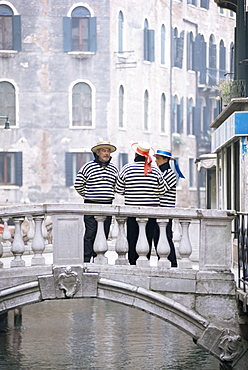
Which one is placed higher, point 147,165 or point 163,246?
point 147,165

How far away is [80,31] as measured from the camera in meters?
37.4

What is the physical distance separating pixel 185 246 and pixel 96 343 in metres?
6.04

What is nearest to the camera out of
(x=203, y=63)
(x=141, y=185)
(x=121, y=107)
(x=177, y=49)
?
(x=141, y=185)

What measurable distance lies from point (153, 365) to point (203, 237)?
410 cm

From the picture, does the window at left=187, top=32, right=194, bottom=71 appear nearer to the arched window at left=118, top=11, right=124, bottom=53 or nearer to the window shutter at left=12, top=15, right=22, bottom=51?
the arched window at left=118, top=11, right=124, bottom=53

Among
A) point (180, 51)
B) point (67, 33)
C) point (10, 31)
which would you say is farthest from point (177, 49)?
point (10, 31)

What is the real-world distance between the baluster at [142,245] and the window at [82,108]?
1072 inches

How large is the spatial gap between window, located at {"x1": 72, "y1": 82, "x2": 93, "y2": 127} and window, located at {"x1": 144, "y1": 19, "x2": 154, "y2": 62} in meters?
3.22

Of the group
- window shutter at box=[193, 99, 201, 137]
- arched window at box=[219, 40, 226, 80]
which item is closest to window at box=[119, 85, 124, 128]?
window shutter at box=[193, 99, 201, 137]

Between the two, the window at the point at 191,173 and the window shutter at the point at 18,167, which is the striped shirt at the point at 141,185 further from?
the window at the point at 191,173

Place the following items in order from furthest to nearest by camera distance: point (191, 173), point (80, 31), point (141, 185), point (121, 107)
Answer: point (191, 173) < point (121, 107) < point (80, 31) < point (141, 185)

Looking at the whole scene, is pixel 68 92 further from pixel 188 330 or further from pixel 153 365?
pixel 188 330

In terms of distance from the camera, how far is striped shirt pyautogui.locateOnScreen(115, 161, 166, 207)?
10686 mm

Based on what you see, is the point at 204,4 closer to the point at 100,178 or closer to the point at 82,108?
the point at 82,108
